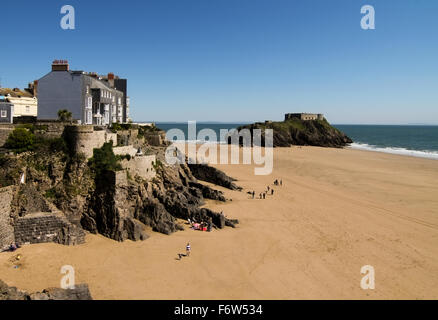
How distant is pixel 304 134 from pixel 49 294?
8909 cm

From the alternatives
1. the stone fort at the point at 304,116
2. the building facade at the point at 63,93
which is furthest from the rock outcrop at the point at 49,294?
the stone fort at the point at 304,116

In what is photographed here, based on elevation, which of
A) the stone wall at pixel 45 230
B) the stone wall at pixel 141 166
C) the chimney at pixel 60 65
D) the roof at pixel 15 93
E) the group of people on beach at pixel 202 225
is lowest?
the group of people on beach at pixel 202 225

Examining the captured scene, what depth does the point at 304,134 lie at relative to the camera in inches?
3679

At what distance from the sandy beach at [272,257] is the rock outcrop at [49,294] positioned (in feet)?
3.48

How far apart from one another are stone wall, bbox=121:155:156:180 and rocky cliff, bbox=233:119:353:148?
6193 centimetres

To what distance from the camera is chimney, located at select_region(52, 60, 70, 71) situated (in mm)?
32438

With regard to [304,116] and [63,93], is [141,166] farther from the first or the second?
[304,116]

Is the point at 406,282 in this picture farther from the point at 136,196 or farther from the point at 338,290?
the point at 136,196

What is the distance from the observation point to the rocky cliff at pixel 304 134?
87688 mm

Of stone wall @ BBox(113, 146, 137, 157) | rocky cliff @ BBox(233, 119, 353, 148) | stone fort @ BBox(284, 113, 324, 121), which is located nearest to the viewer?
stone wall @ BBox(113, 146, 137, 157)

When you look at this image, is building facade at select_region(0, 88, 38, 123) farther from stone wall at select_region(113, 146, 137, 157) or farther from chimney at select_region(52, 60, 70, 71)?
stone wall at select_region(113, 146, 137, 157)

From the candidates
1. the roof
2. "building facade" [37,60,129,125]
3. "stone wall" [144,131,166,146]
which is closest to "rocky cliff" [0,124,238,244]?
"building facade" [37,60,129,125]

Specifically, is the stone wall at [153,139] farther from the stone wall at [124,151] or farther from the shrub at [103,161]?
the shrub at [103,161]
